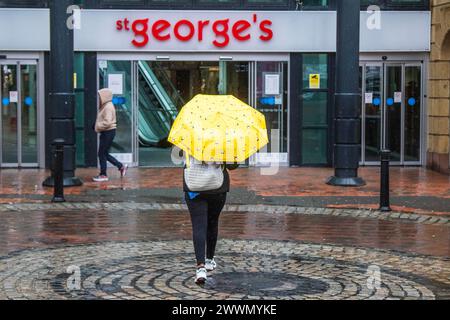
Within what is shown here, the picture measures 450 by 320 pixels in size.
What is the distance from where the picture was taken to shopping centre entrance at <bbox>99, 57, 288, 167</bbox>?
19859 mm

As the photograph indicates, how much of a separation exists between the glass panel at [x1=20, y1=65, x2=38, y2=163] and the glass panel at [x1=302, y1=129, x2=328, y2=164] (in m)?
6.22

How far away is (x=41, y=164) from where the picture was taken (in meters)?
19.7

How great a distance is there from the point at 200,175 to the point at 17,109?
1236cm

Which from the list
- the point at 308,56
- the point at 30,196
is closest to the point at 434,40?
the point at 308,56

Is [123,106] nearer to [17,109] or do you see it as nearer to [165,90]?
[165,90]

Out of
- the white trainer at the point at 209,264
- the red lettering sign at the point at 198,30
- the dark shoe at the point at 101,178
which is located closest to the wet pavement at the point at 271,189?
the dark shoe at the point at 101,178

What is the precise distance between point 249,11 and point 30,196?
7.38 metres

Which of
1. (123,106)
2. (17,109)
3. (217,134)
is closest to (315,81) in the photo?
(123,106)

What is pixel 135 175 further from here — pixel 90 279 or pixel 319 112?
pixel 90 279

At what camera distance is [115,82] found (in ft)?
64.9

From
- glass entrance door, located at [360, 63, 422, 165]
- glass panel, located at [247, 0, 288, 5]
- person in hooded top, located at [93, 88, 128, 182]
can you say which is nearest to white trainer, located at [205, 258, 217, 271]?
person in hooded top, located at [93, 88, 128, 182]

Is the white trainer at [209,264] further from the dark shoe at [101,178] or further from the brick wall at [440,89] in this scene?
the brick wall at [440,89]

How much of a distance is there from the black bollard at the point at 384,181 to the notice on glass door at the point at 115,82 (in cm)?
818

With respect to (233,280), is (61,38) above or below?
above
